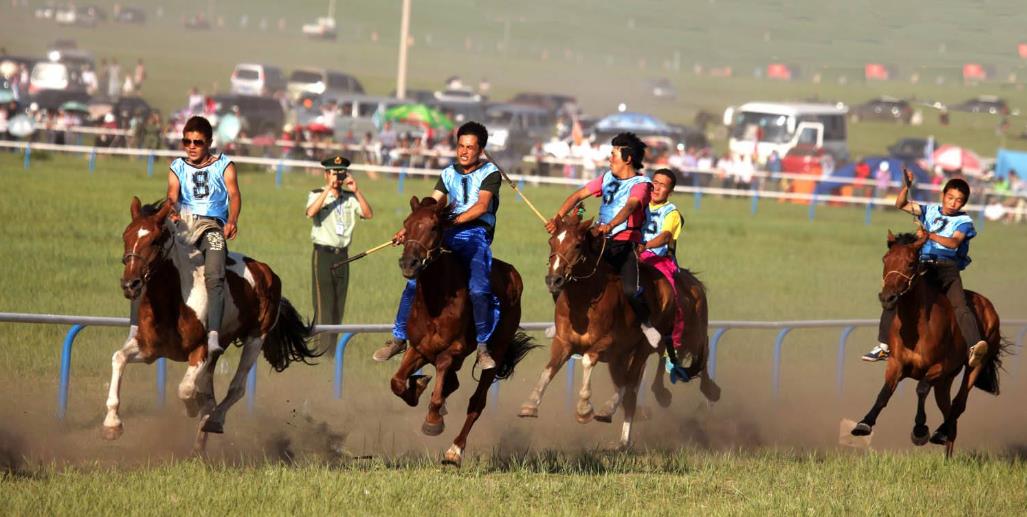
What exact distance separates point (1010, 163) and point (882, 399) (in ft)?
108

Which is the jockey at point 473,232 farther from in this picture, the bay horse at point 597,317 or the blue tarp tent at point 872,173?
the blue tarp tent at point 872,173

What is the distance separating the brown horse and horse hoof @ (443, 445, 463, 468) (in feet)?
10.8

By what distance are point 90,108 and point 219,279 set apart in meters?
37.3

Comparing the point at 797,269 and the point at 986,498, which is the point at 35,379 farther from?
the point at 797,269

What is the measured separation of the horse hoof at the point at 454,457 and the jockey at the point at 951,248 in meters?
3.88

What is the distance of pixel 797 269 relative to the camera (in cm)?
2716

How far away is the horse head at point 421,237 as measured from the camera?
10227 mm

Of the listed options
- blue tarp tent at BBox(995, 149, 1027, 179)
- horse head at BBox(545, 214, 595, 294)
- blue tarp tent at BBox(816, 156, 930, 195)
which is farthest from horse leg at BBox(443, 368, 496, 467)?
blue tarp tent at BBox(995, 149, 1027, 179)

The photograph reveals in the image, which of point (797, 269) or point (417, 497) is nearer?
point (417, 497)

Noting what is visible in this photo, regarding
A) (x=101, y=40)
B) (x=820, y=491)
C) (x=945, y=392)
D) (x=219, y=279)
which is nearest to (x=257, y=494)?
(x=219, y=279)

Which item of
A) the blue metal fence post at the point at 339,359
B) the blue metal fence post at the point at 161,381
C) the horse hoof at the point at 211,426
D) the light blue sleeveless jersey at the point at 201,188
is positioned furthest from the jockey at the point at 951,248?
the blue metal fence post at the point at 161,381

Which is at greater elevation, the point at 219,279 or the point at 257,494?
the point at 219,279

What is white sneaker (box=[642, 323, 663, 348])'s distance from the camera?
Answer: 12.4 m

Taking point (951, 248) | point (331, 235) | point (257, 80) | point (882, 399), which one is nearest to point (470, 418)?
point (882, 399)
